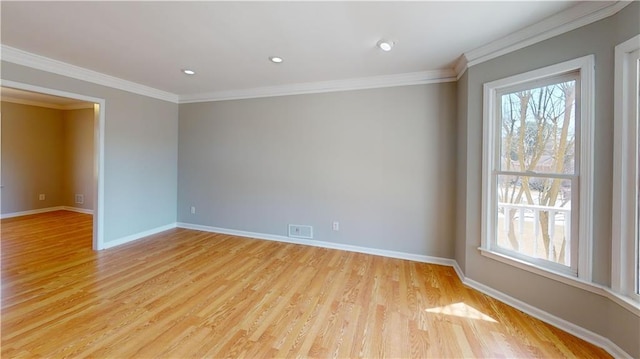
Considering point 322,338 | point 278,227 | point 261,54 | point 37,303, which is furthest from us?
point 278,227

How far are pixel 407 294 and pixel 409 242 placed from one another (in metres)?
1.06

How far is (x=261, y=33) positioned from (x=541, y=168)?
2704 millimetres

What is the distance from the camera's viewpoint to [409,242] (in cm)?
359

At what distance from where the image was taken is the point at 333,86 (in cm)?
384

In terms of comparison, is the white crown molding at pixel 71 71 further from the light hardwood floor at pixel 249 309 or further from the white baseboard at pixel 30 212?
the white baseboard at pixel 30 212

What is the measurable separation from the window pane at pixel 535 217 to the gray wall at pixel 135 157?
4931mm

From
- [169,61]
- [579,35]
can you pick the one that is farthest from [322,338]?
[169,61]

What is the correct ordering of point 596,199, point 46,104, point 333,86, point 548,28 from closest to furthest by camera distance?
point 596,199 → point 548,28 → point 333,86 → point 46,104

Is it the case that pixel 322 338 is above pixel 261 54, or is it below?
below

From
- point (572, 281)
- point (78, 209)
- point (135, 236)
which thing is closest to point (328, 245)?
point (572, 281)

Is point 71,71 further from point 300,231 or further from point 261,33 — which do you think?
point 300,231

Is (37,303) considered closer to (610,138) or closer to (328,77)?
(328,77)

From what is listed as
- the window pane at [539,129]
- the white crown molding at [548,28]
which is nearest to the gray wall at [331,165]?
the white crown molding at [548,28]

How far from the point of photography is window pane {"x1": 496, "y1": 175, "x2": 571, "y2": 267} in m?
2.14
